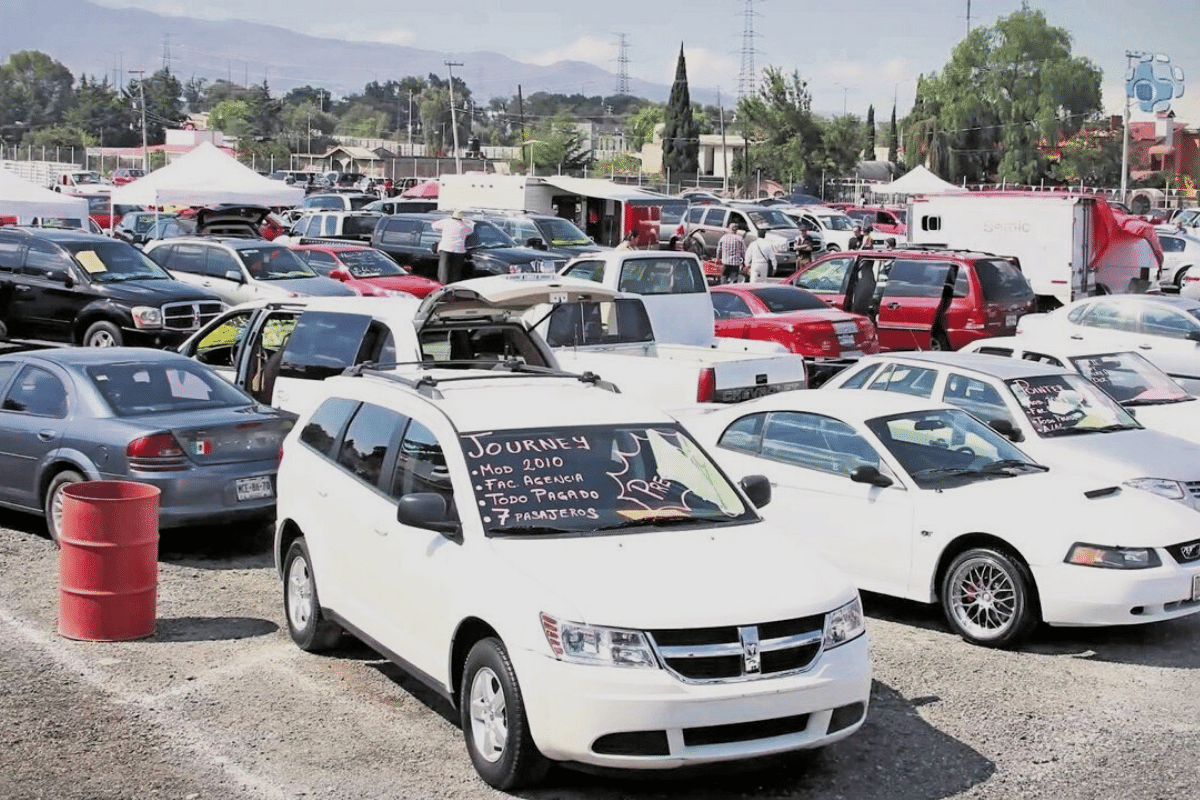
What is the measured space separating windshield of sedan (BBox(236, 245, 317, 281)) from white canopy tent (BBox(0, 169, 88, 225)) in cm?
409

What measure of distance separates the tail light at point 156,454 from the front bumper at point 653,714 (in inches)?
204

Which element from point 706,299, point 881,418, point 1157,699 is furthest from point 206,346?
point 1157,699

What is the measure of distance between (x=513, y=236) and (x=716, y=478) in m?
25.4

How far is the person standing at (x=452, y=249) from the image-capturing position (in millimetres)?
26922

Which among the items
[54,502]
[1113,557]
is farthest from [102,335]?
[1113,557]

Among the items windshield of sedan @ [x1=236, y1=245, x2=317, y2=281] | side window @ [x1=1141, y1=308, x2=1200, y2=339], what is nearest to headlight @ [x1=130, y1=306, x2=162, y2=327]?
windshield of sedan @ [x1=236, y1=245, x2=317, y2=281]

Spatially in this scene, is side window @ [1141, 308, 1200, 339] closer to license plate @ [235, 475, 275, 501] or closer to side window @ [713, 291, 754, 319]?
side window @ [713, 291, 754, 319]

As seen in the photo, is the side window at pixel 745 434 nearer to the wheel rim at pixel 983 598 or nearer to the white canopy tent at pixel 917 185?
the wheel rim at pixel 983 598

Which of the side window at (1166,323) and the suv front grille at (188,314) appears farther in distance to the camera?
the suv front grille at (188,314)

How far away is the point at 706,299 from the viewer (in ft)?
63.0

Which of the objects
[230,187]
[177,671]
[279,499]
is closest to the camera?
[177,671]

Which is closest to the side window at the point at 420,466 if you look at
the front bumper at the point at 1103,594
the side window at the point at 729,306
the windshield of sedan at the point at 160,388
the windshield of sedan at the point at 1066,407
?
the front bumper at the point at 1103,594

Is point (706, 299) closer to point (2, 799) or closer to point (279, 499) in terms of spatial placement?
point (279, 499)

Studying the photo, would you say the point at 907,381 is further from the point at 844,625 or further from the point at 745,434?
the point at 844,625
